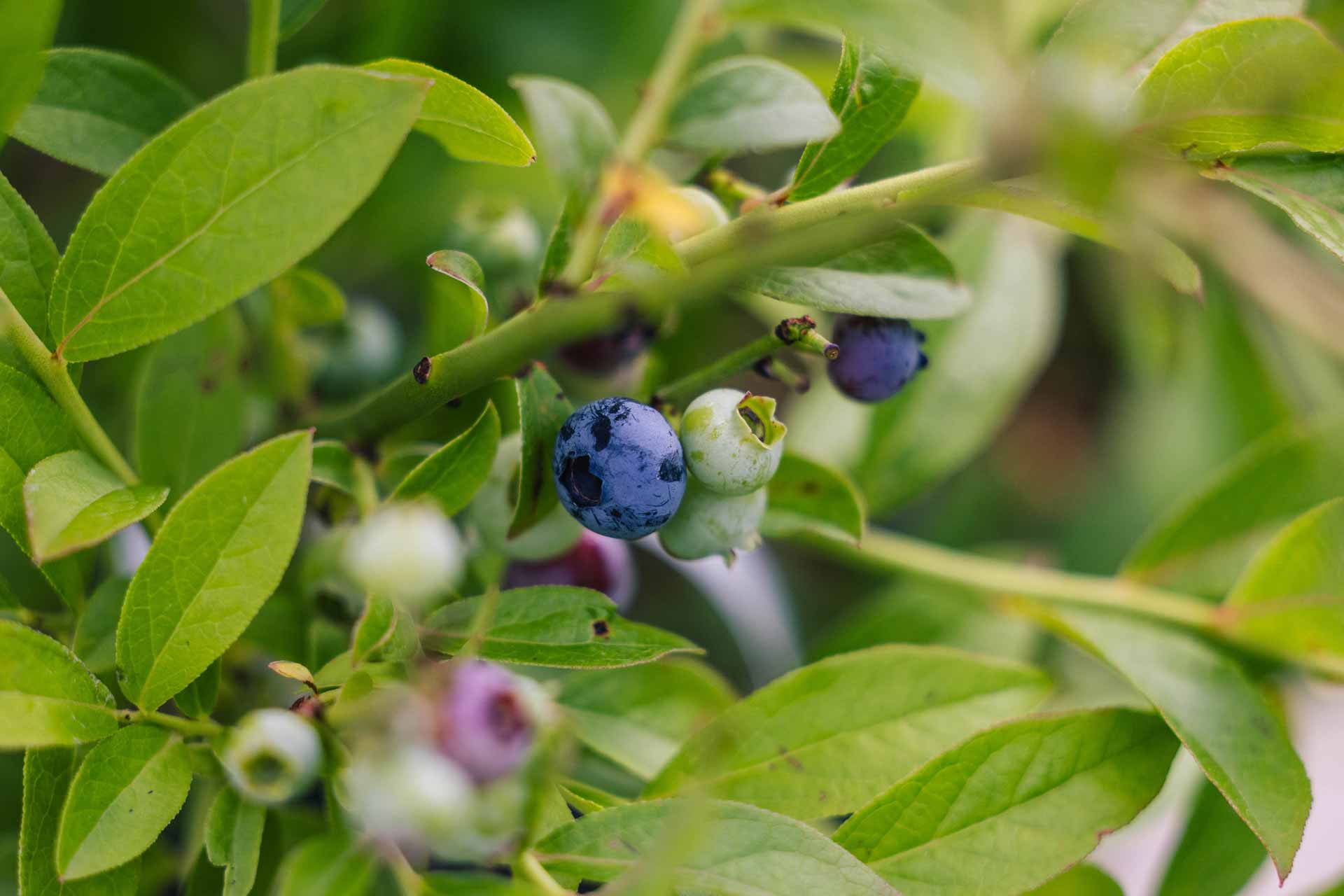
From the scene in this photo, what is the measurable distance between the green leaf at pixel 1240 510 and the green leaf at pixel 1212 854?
0.86 feet

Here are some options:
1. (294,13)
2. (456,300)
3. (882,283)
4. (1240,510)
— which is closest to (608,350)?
(456,300)

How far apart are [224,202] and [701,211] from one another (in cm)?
27

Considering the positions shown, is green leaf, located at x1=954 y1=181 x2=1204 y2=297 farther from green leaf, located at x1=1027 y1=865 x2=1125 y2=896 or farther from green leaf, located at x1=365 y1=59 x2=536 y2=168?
green leaf, located at x1=1027 y1=865 x2=1125 y2=896

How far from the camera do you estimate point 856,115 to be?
66 centimetres

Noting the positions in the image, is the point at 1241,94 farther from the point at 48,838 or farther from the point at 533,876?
the point at 48,838

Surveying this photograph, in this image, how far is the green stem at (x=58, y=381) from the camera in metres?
0.60

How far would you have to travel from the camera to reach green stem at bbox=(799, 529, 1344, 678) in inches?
38.1

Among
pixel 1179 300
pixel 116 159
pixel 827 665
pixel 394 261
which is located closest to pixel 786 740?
pixel 827 665

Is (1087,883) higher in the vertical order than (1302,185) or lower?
lower

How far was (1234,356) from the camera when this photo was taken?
5.44ft

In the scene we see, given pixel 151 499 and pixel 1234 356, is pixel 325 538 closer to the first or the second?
pixel 151 499

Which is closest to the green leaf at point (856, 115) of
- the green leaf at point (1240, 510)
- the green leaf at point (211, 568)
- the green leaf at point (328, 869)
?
the green leaf at point (211, 568)

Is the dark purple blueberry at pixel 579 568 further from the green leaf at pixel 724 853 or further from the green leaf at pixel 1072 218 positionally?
the green leaf at pixel 1072 218

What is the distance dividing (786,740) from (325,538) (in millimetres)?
350
